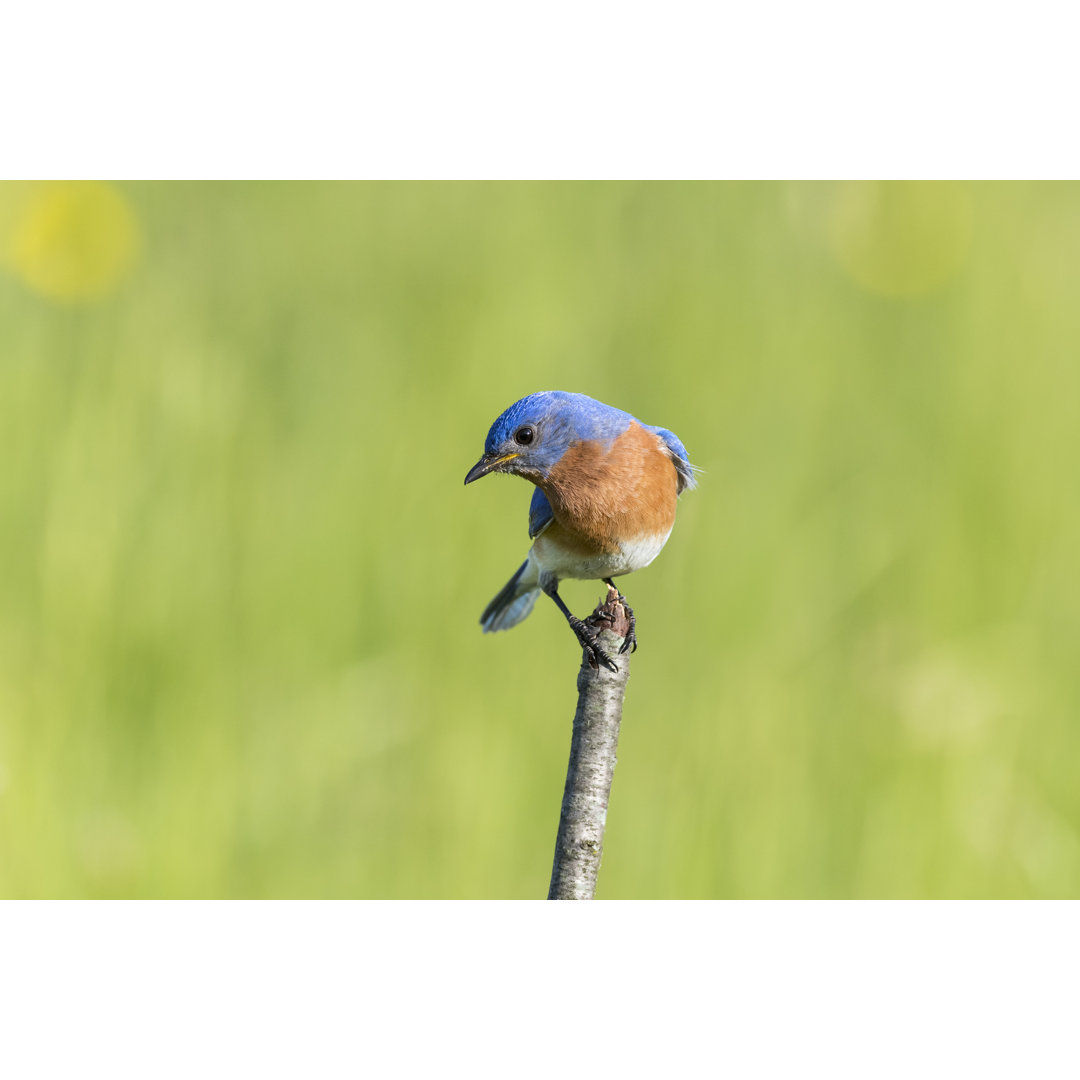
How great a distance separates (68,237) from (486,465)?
6.23 feet

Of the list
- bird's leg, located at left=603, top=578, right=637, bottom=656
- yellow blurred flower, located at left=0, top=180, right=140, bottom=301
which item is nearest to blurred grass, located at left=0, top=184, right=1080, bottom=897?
yellow blurred flower, located at left=0, top=180, right=140, bottom=301

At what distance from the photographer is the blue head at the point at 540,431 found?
167 centimetres

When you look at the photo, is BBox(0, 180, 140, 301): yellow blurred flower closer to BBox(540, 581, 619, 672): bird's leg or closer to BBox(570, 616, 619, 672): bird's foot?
BBox(540, 581, 619, 672): bird's leg

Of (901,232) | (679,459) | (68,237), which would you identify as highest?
(901,232)

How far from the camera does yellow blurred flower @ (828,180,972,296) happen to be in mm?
2980

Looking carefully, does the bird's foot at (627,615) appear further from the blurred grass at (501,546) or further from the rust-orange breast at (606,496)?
the blurred grass at (501,546)

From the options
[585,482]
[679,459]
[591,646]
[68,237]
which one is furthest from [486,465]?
[68,237]

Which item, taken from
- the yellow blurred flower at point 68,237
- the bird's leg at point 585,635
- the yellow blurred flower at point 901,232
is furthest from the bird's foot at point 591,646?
the yellow blurred flower at point 68,237

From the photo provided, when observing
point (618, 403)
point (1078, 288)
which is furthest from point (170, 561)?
point (1078, 288)

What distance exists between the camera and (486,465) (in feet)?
5.55

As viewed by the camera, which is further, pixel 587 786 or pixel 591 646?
pixel 591 646

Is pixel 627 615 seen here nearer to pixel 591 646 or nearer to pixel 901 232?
pixel 591 646

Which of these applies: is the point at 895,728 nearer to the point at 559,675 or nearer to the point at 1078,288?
the point at 559,675

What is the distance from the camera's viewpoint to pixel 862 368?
3.39 metres
